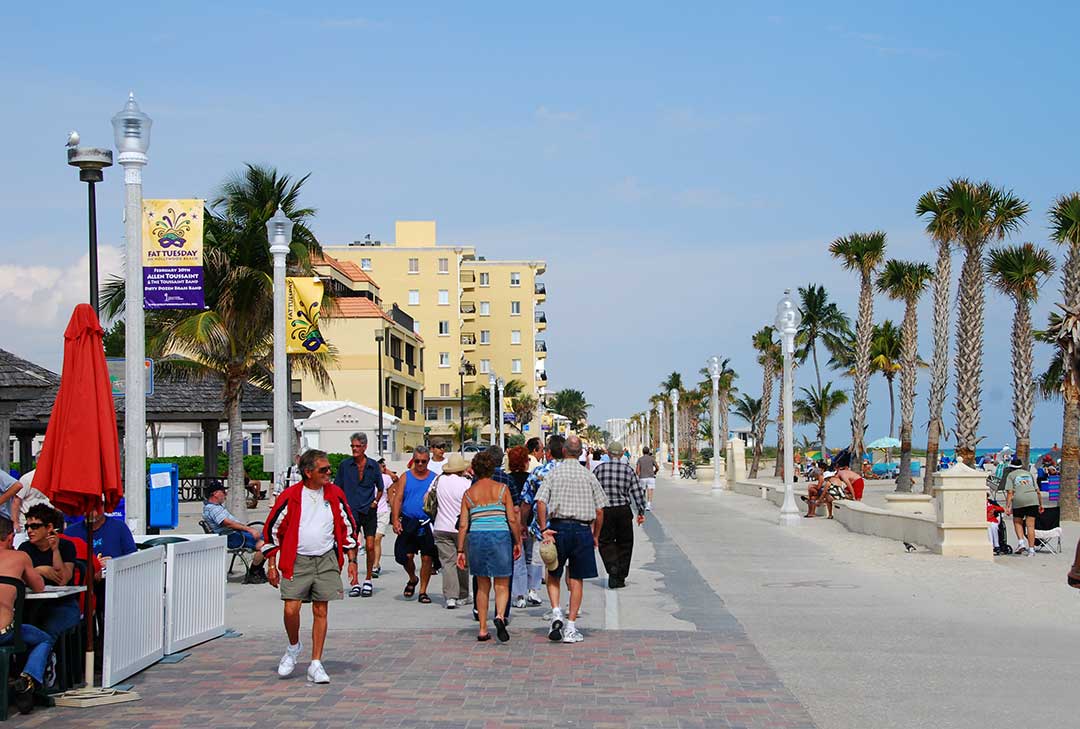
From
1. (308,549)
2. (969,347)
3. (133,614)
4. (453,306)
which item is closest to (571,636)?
(308,549)

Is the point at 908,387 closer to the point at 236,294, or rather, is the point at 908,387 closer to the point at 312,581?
the point at 236,294

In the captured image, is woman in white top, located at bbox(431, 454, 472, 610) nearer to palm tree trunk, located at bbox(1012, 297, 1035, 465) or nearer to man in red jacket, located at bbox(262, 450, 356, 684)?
man in red jacket, located at bbox(262, 450, 356, 684)

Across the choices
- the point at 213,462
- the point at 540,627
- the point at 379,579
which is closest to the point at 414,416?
the point at 213,462

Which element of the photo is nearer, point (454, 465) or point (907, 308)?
point (454, 465)

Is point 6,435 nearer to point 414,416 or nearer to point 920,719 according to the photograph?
point 920,719

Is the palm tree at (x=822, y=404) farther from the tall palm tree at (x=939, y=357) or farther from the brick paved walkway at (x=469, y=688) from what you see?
the brick paved walkway at (x=469, y=688)

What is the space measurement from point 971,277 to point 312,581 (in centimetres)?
3483

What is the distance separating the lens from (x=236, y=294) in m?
29.5

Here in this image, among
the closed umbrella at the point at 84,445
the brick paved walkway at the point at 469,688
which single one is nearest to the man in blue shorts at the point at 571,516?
the brick paved walkway at the point at 469,688

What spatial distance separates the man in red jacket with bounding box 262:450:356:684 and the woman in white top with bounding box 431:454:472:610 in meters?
4.00

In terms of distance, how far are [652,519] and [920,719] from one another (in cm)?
2290

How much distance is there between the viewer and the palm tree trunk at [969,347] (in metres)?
40.1

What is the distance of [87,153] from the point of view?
1756 cm

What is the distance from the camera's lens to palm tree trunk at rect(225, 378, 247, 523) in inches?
1136
